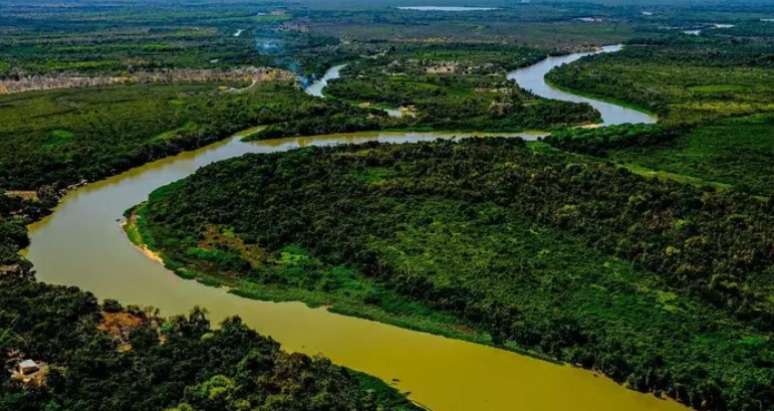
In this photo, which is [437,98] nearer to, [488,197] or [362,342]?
[488,197]

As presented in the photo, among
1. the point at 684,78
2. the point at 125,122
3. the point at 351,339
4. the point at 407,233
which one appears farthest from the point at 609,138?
the point at 125,122

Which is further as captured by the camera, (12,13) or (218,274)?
(12,13)

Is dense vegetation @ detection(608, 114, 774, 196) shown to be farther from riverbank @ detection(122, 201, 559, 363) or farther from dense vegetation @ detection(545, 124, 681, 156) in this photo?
riverbank @ detection(122, 201, 559, 363)

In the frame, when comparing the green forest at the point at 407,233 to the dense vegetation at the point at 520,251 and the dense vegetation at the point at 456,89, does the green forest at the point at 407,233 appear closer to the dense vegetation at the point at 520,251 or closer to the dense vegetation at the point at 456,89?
the dense vegetation at the point at 520,251

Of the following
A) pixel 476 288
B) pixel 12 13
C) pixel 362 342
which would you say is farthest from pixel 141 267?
pixel 12 13

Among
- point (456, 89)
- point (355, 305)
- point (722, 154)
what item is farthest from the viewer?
point (456, 89)

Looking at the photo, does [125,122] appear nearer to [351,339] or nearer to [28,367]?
[28,367]

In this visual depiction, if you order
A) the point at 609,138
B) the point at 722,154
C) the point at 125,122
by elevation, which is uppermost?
the point at 609,138
